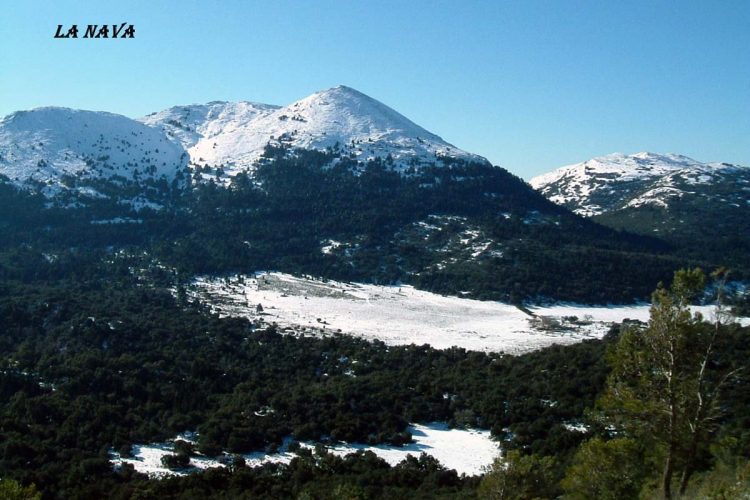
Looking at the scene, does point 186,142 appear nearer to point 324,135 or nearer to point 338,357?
point 324,135

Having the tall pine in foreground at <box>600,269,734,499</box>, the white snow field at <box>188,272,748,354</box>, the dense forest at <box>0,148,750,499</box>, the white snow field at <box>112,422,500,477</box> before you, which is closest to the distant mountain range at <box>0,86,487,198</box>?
the dense forest at <box>0,148,750,499</box>

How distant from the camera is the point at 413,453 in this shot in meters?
37.3

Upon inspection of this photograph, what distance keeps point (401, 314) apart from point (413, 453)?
39.7 m

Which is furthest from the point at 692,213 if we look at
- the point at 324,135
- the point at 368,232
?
the point at 324,135

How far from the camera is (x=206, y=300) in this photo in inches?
3113

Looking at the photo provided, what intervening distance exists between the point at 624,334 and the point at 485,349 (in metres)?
48.1

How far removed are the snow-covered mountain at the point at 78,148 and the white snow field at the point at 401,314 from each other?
67.6 metres

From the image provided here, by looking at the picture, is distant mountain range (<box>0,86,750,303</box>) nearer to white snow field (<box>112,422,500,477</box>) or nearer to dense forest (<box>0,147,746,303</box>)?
dense forest (<box>0,147,746,303</box>)

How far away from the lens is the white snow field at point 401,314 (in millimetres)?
66562

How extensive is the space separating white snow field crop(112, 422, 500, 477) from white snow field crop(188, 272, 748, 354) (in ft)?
73.7

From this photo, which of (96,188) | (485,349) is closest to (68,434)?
(485,349)

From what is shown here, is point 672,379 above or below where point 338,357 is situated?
above

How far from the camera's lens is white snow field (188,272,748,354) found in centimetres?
6656

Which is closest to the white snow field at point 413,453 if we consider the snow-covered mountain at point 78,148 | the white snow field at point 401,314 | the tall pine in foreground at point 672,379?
the tall pine in foreground at point 672,379
